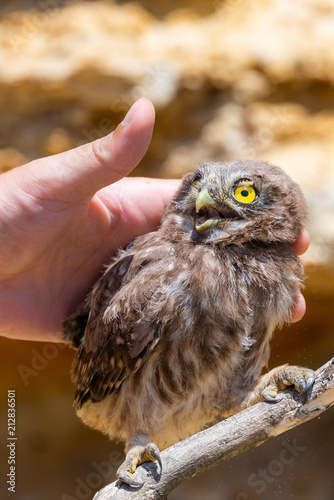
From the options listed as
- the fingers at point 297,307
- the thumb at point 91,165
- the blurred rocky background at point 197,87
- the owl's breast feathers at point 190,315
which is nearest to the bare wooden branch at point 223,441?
the owl's breast feathers at point 190,315

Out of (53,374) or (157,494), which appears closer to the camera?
(157,494)

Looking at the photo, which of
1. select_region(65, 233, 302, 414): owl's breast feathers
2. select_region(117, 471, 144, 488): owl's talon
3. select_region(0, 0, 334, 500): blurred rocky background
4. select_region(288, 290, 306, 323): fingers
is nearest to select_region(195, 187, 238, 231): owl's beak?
select_region(65, 233, 302, 414): owl's breast feathers

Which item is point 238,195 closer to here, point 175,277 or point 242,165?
point 242,165

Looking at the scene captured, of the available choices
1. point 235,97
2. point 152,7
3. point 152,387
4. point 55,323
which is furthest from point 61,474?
point 152,7

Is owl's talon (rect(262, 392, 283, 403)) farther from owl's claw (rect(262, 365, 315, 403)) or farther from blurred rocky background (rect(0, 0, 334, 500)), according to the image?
blurred rocky background (rect(0, 0, 334, 500))

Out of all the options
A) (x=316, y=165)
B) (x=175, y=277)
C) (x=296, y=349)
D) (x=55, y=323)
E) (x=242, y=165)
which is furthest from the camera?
(x=296, y=349)

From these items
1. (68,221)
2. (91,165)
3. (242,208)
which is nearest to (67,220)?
(68,221)
